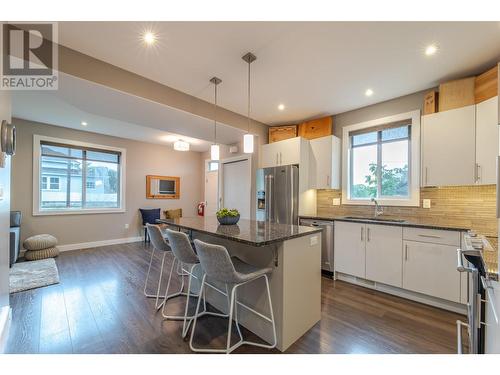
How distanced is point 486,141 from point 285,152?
2432 millimetres

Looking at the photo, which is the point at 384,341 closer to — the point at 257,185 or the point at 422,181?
the point at 422,181

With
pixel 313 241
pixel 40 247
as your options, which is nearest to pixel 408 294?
pixel 313 241

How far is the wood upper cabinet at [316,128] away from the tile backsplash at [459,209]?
1569 mm

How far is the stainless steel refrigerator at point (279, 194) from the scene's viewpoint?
12.0 feet

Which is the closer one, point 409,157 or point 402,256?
point 402,256

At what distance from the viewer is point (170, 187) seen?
6.45 m

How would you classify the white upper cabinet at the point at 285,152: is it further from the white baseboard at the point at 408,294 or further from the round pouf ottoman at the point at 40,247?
the round pouf ottoman at the point at 40,247

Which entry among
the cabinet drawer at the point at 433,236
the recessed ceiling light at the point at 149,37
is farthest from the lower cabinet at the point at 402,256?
the recessed ceiling light at the point at 149,37

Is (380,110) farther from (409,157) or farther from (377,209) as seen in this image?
(377,209)

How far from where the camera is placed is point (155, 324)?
6.74 feet

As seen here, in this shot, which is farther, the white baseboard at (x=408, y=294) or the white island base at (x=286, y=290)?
the white baseboard at (x=408, y=294)

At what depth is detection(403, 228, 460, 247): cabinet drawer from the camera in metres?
2.31
